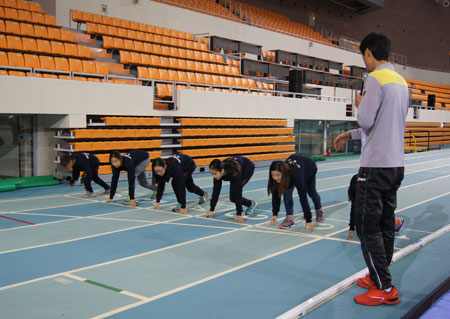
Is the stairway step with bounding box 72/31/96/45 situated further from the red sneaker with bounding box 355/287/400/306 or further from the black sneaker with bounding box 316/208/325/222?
the red sneaker with bounding box 355/287/400/306

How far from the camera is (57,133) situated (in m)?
12.2

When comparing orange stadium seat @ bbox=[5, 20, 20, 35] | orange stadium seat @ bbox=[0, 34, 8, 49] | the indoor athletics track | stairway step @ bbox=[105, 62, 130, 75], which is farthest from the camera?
stairway step @ bbox=[105, 62, 130, 75]

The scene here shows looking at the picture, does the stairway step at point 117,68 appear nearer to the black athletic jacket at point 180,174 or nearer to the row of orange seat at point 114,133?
the row of orange seat at point 114,133

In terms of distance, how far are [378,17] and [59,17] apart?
94.9 feet

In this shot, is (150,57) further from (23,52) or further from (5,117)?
(5,117)

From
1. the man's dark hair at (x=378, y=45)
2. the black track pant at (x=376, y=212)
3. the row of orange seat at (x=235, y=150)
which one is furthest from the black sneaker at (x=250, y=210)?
the row of orange seat at (x=235, y=150)

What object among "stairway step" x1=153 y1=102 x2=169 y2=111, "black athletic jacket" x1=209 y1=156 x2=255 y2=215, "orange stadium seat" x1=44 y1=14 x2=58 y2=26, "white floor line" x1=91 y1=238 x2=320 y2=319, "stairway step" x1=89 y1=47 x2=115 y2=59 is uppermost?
"orange stadium seat" x1=44 y1=14 x2=58 y2=26

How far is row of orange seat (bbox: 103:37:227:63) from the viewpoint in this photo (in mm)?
15141

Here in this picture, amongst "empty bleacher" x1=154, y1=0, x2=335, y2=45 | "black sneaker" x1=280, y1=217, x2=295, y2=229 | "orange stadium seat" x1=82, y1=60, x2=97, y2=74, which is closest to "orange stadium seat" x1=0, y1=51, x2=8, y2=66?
"orange stadium seat" x1=82, y1=60, x2=97, y2=74

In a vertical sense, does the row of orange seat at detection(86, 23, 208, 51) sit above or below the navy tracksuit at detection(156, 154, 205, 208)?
above

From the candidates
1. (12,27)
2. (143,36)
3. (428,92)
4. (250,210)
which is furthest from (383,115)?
(428,92)

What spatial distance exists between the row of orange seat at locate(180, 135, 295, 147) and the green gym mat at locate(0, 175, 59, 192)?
439 cm

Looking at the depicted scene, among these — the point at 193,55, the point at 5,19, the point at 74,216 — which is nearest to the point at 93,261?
the point at 74,216

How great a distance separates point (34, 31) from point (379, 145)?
40.0 ft
